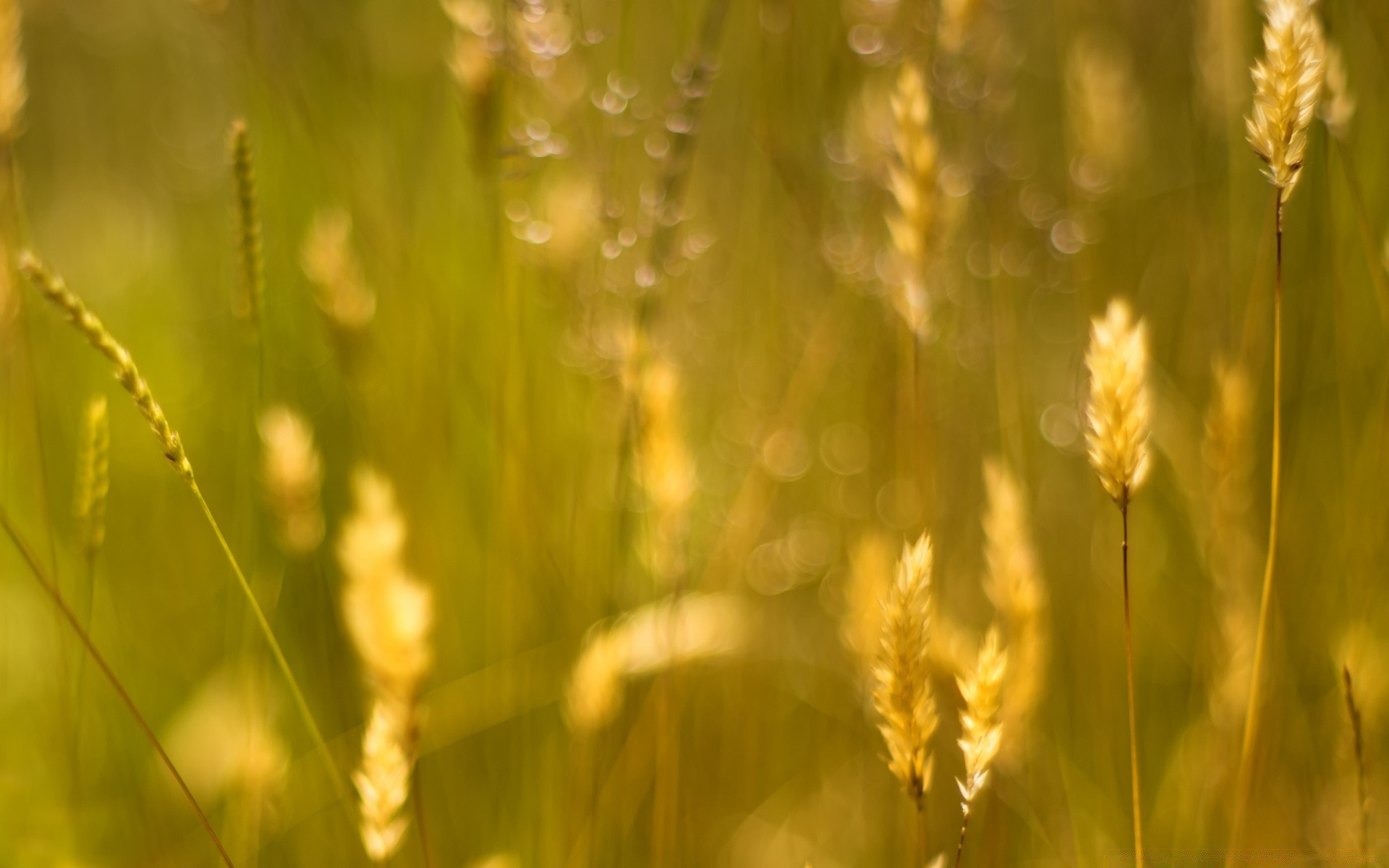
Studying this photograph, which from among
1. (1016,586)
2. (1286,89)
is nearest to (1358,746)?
(1016,586)

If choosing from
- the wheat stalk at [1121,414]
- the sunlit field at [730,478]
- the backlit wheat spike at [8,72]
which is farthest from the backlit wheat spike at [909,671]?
the backlit wheat spike at [8,72]

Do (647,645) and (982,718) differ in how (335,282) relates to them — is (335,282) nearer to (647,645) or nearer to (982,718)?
(647,645)

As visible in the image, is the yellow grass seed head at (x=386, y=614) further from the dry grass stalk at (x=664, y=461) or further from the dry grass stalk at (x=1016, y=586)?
the dry grass stalk at (x=1016, y=586)

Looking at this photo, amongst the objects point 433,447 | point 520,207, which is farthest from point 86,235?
point 520,207

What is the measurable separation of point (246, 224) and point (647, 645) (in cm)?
51

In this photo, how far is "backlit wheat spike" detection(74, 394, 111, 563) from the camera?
2.09 ft

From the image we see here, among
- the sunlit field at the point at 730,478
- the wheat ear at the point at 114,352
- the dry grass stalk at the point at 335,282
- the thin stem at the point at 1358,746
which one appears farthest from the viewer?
the dry grass stalk at the point at 335,282

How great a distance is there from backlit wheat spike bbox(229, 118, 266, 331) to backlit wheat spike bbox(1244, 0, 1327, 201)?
2.05 ft

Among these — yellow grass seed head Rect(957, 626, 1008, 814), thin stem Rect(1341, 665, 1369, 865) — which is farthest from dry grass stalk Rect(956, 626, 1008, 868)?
thin stem Rect(1341, 665, 1369, 865)

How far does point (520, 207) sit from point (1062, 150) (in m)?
1.62

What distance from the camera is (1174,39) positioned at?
230cm

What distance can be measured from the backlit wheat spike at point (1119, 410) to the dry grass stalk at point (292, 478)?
0.61 m

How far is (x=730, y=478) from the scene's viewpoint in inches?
61.6

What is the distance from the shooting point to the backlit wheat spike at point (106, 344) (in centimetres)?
50
